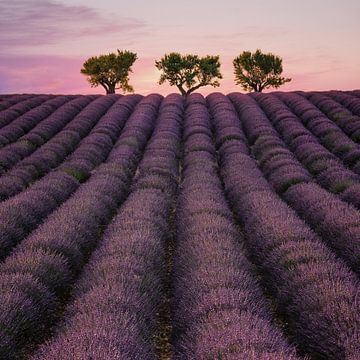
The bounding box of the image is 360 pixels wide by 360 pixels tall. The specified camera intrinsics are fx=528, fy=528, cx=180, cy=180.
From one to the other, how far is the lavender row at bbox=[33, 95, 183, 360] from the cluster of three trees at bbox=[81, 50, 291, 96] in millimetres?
37695

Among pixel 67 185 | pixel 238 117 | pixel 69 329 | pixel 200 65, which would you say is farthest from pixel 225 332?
pixel 200 65

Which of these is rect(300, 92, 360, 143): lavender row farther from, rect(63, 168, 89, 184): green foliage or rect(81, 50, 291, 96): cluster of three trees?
rect(81, 50, 291, 96): cluster of three trees

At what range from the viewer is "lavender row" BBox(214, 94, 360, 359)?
428 cm

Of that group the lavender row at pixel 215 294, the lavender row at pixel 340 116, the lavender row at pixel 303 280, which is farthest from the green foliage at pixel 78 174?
the lavender row at pixel 340 116

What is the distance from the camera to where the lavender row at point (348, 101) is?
20445mm

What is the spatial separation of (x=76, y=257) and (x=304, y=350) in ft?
10.9

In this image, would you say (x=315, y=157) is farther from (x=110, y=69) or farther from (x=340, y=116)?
(x=110, y=69)

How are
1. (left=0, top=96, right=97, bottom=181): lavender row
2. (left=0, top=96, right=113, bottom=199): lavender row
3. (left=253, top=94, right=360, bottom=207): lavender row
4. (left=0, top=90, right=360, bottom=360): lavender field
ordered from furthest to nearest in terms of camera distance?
(left=0, top=96, right=97, bottom=181): lavender row
(left=0, top=96, right=113, bottom=199): lavender row
(left=253, top=94, right=360, bottom=207): lavender row
(left=0, top=90, right=360, bottom=360): lavender field

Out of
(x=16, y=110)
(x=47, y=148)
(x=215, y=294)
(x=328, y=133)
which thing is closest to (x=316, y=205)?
(x=215, y=294)

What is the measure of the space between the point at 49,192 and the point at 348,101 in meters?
16.1

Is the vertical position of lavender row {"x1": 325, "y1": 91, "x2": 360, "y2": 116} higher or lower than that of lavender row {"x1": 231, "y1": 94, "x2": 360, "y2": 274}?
lower

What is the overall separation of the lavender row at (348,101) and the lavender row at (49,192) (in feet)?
30.3

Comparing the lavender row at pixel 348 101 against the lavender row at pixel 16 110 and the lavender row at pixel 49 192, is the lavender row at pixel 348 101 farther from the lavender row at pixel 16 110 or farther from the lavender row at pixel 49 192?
the lavender row at pixel 16 110

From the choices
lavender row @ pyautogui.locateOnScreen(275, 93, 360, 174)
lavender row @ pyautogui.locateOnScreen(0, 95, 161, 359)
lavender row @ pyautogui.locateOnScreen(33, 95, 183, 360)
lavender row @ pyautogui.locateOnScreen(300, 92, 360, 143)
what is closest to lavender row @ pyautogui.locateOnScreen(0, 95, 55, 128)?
lavender row @ pyautogui.locateOnScreen(0, 95, 161, 359)
